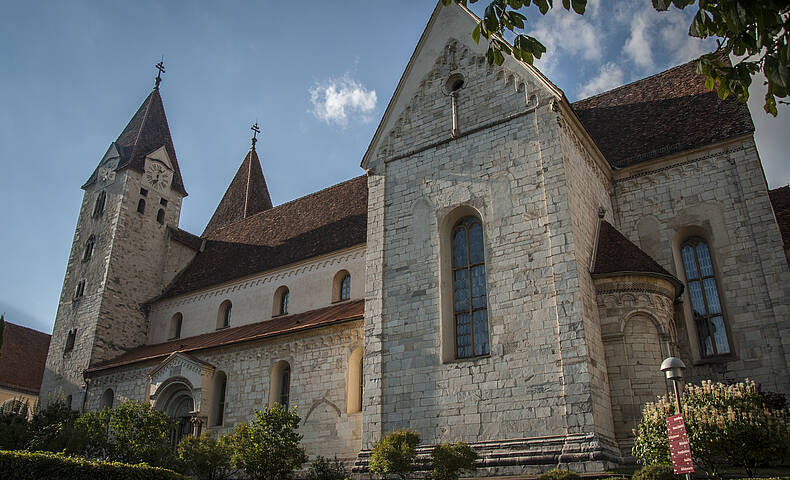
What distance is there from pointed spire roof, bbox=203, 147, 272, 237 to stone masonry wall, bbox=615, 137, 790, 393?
2798 centimetres

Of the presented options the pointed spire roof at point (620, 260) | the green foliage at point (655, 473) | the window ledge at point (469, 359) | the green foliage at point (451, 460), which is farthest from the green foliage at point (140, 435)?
the pointed spire roof at point (620, 260)

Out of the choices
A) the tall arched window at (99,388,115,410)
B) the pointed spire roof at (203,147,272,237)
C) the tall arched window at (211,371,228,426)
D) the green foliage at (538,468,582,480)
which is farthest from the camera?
the pointed spire roof at (203,147,272,237)

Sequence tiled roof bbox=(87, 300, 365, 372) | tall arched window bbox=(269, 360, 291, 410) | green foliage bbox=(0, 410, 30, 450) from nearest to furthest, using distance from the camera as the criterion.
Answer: green foliage bbox=(0, 410, 30, 450)
tiled roof bbox=(87, 300, 365, 372)
tall arched window bbox=(269, 360, 291, 410)

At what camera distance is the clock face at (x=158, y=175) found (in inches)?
1476

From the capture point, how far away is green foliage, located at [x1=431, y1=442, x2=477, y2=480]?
14.7 m

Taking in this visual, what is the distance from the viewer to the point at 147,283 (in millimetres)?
35312

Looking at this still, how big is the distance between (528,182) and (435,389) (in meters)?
6.31

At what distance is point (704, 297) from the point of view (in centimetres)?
1927

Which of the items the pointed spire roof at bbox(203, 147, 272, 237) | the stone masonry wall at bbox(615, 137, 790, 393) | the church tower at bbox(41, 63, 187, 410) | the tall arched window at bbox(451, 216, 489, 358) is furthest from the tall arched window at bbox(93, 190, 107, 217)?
the stone masonry wall at bbox(615, 137, 790, 393)

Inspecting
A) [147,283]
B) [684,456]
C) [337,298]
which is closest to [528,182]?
[684,456]

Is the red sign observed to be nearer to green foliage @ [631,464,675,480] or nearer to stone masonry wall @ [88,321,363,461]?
green foliage @ [631,464,675,480]

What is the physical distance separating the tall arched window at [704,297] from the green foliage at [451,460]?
822cm

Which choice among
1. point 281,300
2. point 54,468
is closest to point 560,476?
point 54,468

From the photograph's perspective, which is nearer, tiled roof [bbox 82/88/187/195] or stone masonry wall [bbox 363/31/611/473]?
stone masonry wall [bbox 363/31/611/473]
